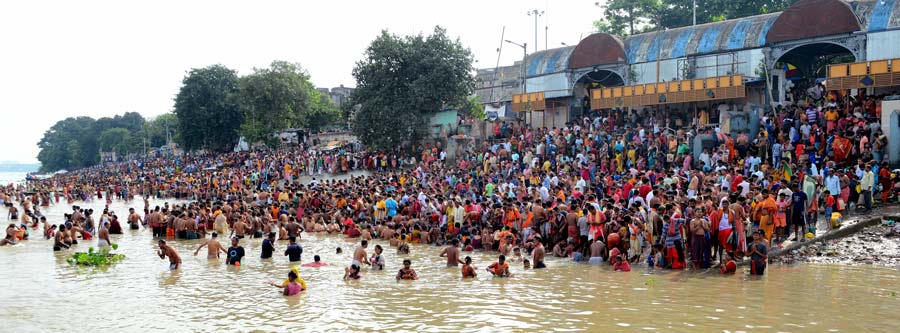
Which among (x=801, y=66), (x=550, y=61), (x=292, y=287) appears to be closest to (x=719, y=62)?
(x=801, y=66)

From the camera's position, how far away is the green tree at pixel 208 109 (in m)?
60.0

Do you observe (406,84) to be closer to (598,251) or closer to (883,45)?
(883,45)

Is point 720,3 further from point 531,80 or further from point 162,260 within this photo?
point 162,260

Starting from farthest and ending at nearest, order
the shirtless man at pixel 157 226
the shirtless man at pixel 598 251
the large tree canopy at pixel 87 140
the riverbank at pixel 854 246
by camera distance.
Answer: the large tree canopy at pixel 87 140 → the shirtless man at pixel 157 226 → the shirtless man at pixel 598 251 → the riverbank at pixel 854 246

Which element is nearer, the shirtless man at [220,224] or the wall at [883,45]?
the shirtless man at [220,224]

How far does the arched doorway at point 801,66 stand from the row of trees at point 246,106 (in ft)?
107

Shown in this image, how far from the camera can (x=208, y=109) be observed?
60062mm

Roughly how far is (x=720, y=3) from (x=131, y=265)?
3661 centimetres

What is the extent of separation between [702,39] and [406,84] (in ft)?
42.1

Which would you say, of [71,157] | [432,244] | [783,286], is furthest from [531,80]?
[71,157]

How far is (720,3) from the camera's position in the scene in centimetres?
4234

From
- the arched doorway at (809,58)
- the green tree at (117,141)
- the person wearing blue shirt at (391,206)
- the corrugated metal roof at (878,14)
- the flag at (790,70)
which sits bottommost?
the person wearing blue shirt at (391,206)

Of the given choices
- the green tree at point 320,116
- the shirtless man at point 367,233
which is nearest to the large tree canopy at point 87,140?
the green tree at point 320,116

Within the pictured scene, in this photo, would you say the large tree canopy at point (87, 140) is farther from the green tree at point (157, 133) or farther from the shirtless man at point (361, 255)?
the shirtless man at point (361, 255)
